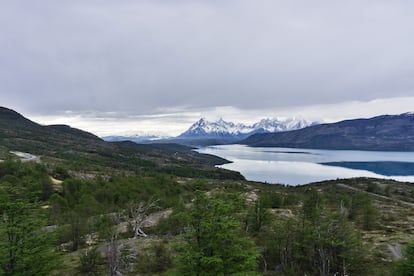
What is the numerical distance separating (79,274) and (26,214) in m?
12.4

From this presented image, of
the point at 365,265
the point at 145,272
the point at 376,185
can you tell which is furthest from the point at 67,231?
the point at 376,185

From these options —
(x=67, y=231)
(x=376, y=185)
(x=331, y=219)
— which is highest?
(x=331, y=219)

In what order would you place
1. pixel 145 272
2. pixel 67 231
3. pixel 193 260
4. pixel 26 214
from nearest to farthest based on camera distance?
1. pixel 193 260
2. pixel 26 214
3. pixel 145 272
4. pixel 67 231

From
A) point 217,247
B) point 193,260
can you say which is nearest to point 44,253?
point 193,260

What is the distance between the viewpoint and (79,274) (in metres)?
29.0

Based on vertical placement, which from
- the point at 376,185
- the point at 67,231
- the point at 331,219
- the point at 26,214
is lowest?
the point at 376,185

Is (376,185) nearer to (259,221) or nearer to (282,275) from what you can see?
(259,221)

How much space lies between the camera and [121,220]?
183ft

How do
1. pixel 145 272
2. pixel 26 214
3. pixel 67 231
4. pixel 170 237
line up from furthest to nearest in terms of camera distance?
pixel 170 237 → pixel 67 231 → pixel 145 272 → pixel 26 214

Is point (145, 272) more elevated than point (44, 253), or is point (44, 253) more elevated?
point (44, 253)

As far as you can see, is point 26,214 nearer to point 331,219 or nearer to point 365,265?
point 331,219

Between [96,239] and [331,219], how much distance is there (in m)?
30.7

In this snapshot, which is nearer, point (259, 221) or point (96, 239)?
point (259, 221)

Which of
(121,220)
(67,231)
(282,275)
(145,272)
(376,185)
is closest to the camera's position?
(282,275)
